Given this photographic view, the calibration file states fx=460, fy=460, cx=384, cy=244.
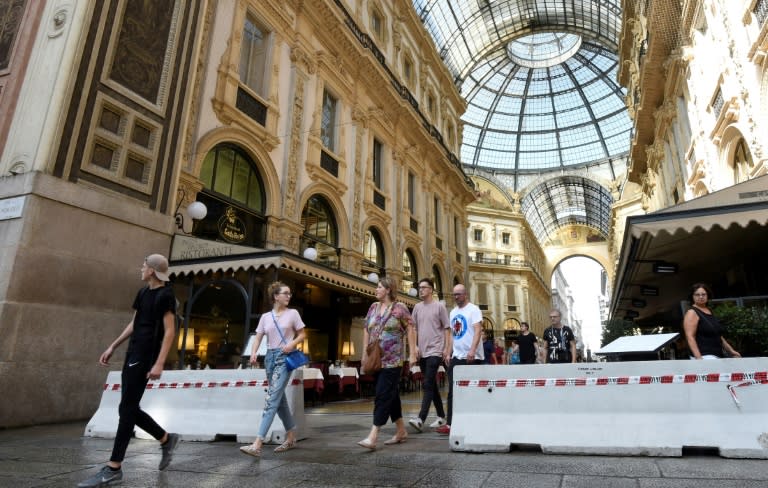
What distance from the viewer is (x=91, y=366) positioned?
24.5ft

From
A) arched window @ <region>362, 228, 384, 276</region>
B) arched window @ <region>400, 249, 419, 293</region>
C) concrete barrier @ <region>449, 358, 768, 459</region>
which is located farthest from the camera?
arched window @ <region>400, 249, 419, 293</region>

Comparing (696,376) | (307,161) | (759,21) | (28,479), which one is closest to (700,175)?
(759,21)

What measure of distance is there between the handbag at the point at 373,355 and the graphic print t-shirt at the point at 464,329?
137 centimetres

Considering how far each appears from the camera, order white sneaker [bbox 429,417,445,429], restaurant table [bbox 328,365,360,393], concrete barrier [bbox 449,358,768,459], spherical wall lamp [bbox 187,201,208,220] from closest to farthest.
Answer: concrete barrier [bbox 449,358,768,459] < white sneaker [bbox 429,417,445,429] < spherical wall lamp [bbox 187,201,208,220] < restaurant table [bbox 328,365,360,393]

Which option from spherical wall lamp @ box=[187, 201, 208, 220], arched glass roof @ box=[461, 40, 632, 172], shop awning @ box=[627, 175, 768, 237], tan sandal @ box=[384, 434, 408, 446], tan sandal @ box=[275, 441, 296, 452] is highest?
arched glass roof @ box=[461, 40, 632, 172]

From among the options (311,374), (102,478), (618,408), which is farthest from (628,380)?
(311,374)

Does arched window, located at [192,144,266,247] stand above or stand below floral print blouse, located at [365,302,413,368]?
above

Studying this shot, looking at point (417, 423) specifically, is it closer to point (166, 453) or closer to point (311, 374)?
point (166, 453)

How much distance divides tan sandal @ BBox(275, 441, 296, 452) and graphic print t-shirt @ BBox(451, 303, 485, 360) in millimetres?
2199

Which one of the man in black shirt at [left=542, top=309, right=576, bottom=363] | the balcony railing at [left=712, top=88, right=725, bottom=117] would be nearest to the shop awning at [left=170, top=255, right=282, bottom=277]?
the man in black shirt at [left=542, top=309, right=576, bottom=363]

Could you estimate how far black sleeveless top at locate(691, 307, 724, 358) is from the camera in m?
4.75

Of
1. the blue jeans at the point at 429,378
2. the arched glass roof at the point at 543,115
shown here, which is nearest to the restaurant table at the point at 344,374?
the blue jeans at the point at 429,378

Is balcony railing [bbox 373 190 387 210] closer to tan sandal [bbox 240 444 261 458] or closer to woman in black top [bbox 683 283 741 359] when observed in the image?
woman in black top [bbox 683 283 741 359]

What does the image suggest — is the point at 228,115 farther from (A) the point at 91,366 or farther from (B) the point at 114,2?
(A) the point at 91,366
